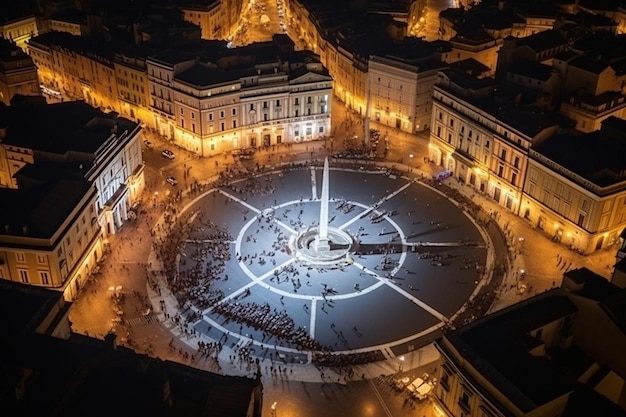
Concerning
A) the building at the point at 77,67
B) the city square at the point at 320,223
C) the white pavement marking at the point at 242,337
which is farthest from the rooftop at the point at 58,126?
the white pavement marking at the point at 242,337

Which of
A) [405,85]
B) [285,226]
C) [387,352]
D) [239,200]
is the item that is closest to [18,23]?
[239,200]

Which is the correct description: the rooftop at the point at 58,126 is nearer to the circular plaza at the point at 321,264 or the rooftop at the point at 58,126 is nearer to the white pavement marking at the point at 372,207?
the circular plaza at the point at 321,264

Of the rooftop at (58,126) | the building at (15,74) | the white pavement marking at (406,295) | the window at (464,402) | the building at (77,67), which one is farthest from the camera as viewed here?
the building at (77,67)

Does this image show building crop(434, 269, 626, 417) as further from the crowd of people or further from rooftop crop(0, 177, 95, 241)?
rooftop crop(0, 177, 95, 241)

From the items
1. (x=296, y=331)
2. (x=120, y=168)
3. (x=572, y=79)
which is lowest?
(x=296, y=331)

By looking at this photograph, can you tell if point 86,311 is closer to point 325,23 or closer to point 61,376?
point 61,376

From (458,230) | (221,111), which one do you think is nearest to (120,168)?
(221,111)

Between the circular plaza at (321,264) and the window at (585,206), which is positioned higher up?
the window at (585,206)
